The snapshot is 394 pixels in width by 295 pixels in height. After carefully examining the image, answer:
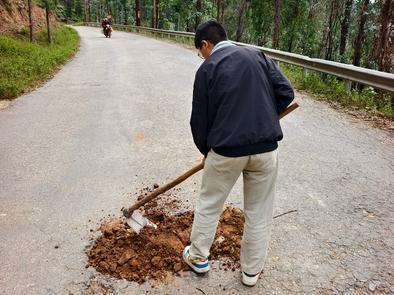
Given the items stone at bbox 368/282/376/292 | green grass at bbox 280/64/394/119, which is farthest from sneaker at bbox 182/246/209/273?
green grass at bbox 280/64/394/119

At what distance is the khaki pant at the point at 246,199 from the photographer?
2.68 m

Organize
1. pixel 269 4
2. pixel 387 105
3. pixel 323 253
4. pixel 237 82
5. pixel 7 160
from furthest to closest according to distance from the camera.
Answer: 1. pixel 269 4
2. pixel 387 105
3. pixel 7 160
4. pixel 323 253
5. pixel 237 82

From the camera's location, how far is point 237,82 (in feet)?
8.16

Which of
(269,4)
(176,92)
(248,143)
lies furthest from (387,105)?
(269,4)

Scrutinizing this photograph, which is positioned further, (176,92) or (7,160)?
(176,92)

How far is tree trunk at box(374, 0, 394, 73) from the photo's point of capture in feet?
29.2

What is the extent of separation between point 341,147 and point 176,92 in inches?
170

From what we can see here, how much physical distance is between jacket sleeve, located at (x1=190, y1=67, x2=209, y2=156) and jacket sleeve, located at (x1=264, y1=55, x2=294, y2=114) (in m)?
0.46

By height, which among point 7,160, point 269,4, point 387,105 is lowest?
point 7,160

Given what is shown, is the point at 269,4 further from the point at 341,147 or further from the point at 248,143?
the point at 248,143

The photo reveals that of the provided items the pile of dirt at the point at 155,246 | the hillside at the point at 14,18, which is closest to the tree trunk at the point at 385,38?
the pile of dirt at the point at 155,246

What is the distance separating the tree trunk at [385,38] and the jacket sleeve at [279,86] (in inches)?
296

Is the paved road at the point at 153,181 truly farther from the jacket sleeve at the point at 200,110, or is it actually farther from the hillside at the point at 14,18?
the hillside at the point at 14,18

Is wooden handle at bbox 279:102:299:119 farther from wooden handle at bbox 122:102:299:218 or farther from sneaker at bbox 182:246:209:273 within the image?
sneaker at bbox 182:246:209:273
